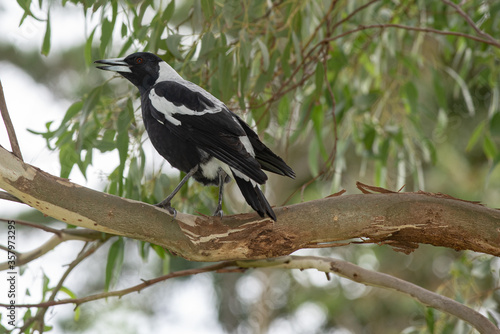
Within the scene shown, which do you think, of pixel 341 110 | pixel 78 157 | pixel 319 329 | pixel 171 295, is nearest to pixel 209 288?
pixel 171 295

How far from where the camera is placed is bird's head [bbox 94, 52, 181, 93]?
211cm

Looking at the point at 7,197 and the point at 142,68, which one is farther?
the point at 142,68

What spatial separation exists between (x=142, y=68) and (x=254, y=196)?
0.77 meters

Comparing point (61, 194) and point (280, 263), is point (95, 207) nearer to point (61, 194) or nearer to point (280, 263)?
point (61, 194)

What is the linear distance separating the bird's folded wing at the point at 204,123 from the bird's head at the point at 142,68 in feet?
0.47

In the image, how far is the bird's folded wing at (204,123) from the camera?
5.62ft

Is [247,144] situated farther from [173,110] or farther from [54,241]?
[54,241]

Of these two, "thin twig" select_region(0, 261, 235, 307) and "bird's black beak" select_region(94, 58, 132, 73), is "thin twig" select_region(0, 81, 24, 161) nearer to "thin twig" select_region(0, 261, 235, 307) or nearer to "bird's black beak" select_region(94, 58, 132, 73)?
"thin twig" select_region(0, 261, 235, 307)

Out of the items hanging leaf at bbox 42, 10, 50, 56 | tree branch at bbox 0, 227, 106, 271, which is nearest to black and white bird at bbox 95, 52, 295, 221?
hanging leaf at bbox 42, 10, 50, 56

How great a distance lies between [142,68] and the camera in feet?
7.02

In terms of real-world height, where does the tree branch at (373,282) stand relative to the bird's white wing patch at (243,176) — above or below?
below

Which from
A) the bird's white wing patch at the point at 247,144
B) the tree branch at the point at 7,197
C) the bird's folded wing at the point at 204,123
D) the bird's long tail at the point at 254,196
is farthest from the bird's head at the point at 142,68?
the tree branch at the point at 7,197

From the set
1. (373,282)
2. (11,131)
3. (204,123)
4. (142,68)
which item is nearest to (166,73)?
(142,68)

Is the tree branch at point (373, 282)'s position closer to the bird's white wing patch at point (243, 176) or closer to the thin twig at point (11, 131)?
the bird's white wing patch at point (243, 176)
